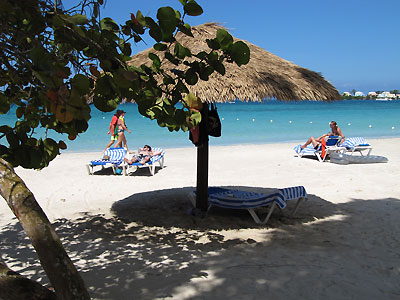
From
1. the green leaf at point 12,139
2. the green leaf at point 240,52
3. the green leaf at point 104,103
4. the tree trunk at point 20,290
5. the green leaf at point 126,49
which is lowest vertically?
the tree trunk at point 20,290

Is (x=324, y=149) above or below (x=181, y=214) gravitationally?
above

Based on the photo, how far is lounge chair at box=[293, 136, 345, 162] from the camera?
10.2 m

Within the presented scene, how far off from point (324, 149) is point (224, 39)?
8757mm

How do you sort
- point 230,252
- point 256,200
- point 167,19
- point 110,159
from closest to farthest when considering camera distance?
point 167,19, point 230,252, point 256,200, point 110,159

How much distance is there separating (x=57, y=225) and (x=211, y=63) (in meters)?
4.03

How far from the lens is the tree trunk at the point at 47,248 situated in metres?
1.83

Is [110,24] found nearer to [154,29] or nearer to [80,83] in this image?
[154,29]

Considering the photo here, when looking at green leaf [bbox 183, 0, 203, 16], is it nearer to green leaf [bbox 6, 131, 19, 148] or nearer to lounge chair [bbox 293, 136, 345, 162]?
green leaf [bbox 6, 131, 19, 148]

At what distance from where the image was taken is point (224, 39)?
6.52 ft

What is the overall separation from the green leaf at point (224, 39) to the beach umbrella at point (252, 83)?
2.89 m

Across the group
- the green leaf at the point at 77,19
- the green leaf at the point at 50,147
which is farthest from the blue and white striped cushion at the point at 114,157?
the green leaf at the point at 77,19

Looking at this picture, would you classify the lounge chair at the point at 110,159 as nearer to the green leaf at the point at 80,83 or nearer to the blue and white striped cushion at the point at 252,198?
the blue and white striped cushion at the point at 252,198

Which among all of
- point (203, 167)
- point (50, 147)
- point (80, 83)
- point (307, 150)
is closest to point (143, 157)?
point (203, 167)

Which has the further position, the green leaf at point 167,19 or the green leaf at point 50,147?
the green leaf at point 50,147
